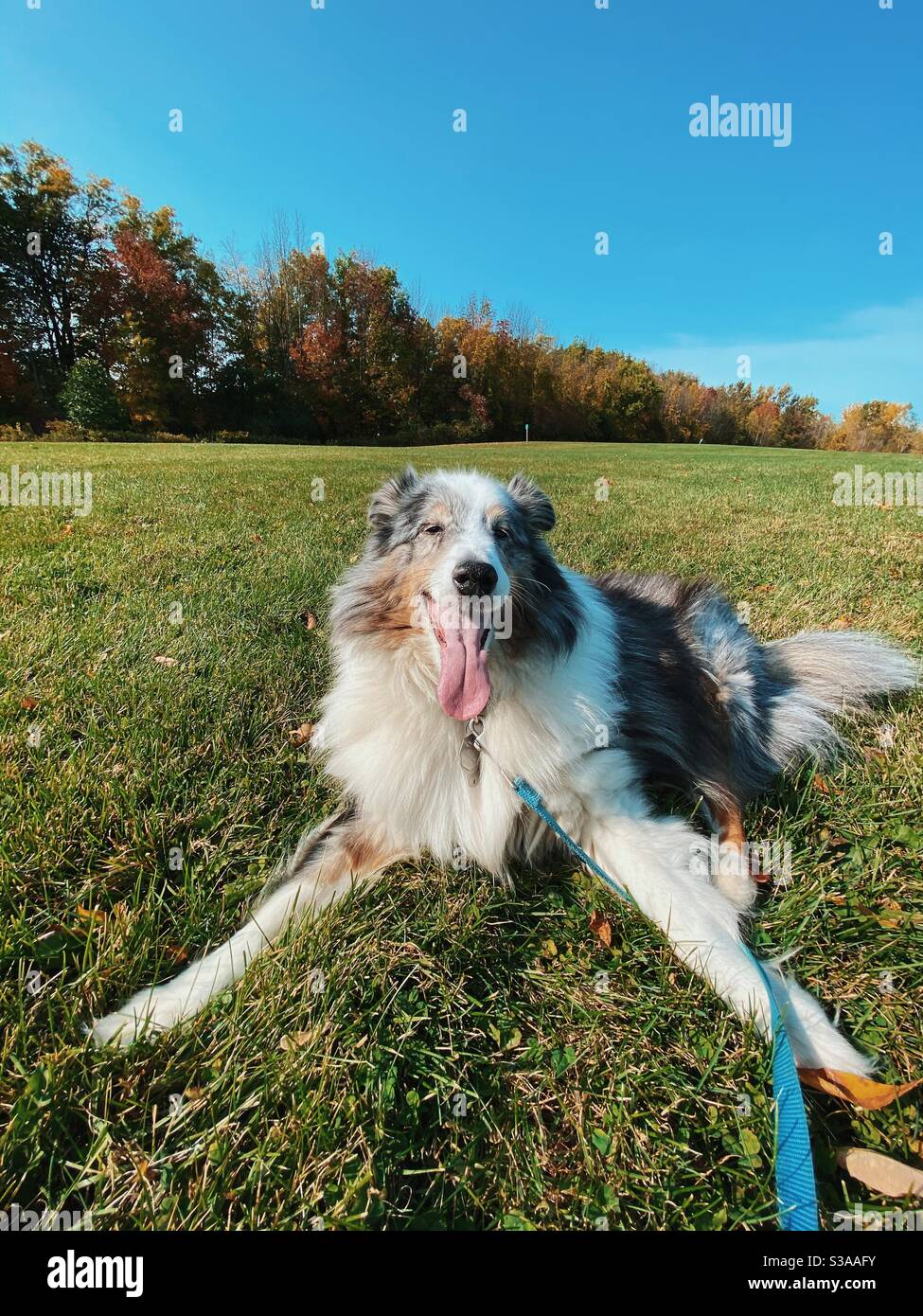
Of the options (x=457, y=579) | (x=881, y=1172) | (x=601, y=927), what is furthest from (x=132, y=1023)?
(x=881, y=1172)

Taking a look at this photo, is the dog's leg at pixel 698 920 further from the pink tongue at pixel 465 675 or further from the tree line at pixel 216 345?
the tree line at pixel 216 345

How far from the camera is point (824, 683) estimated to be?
3824 mm

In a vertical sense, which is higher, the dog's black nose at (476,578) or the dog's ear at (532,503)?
the dog's ear at (532,503)

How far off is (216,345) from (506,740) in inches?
1898

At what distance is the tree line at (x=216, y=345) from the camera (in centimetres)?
3728

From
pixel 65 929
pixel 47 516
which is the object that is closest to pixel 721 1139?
pixel 65 929

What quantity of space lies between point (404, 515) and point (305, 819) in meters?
1.72

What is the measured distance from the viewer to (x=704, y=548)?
25.8 feet

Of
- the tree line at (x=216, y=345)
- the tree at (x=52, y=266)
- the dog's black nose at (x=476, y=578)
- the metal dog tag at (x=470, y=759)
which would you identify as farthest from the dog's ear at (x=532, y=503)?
the tree at (x=52, y=266)

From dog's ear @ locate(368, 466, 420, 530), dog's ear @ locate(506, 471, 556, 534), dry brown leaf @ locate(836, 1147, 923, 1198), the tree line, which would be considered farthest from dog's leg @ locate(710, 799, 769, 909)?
the tree line

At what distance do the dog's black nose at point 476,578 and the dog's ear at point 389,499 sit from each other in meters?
0.97

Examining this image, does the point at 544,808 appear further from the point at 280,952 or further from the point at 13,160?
the point at 13,160

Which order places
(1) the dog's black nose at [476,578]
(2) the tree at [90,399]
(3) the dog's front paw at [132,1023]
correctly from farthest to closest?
(2) the tree at [90,399], (1) the dog's black nose at [476,578], (3) the dog's front paw at [132,1023]

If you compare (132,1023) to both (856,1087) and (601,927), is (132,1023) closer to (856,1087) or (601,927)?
(601,927)
